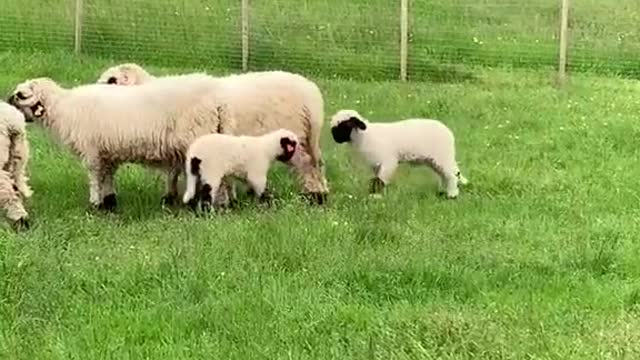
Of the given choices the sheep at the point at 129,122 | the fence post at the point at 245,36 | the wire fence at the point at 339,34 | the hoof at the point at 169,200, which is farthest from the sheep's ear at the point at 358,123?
the fence post at the point at 245,36

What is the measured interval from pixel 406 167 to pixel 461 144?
6.05ft

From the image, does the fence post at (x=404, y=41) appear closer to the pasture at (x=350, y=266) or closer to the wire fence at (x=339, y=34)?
the wire fence at (x=339, y=34)

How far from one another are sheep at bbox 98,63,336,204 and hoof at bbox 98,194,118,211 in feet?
3.82

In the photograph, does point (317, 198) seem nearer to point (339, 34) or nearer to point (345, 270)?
point (345, 270)

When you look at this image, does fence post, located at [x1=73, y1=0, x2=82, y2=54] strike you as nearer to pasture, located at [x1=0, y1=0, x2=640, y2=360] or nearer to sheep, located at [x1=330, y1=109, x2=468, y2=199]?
pasture, located at [x1=0, y1=0, x2=640, y2=360]

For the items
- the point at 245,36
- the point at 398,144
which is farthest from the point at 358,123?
the point at 245,36

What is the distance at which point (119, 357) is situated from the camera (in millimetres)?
6133

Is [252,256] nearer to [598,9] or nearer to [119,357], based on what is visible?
[119,357]

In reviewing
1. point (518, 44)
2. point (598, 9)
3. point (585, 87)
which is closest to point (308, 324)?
point (585, 87)

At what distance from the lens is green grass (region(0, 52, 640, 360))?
632cm

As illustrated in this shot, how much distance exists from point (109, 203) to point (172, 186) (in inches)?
21.5

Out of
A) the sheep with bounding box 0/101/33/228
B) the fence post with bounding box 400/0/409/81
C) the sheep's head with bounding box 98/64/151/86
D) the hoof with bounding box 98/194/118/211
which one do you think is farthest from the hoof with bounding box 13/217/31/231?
the fence post with bounding box 400/0/409/81

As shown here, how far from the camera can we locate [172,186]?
1056 cm

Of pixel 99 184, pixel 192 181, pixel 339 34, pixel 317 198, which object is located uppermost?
pixel 339 34
